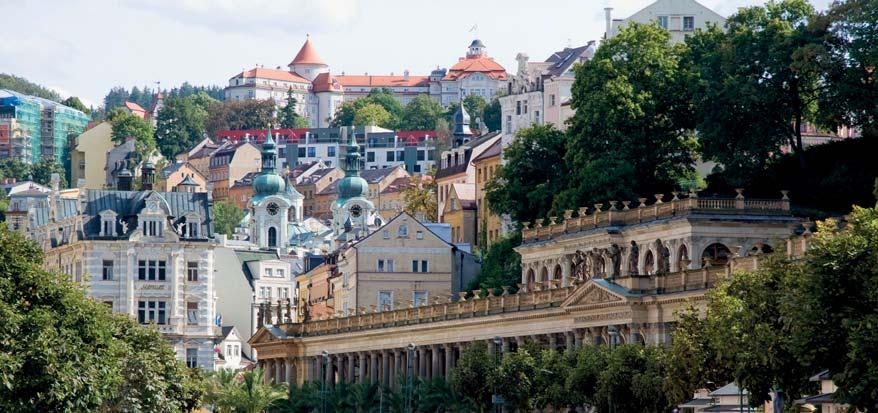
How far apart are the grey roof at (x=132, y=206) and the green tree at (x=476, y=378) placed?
57.9 m

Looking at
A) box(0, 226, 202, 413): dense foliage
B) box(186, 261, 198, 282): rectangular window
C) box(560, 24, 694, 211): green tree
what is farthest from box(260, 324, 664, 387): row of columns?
box(0, 226, 202, 413): dense foliage

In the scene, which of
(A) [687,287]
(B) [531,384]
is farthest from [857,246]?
(B) [531,384]

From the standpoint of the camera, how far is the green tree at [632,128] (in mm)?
142250

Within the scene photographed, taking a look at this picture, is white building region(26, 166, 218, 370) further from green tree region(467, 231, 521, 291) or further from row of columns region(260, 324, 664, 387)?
green tree region(467, 231, 521, 291)

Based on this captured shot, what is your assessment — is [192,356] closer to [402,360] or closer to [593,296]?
[402,360]

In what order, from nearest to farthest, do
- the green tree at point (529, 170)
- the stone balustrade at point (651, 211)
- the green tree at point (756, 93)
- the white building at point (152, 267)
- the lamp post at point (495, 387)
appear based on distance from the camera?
1. the lamp post at point (495, 387)
2. the stone balustrade at point (651, 211)
3. the green tree at point (756, 93)
4. the green tree at point (529, 170)
5. the white building at point (152, 267)

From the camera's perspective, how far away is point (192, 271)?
179m

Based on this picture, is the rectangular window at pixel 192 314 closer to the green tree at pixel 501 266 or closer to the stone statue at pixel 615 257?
the green tree at pixel 501 266

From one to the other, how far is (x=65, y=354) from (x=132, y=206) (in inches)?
3209

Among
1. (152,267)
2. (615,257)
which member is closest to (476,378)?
(615,257)

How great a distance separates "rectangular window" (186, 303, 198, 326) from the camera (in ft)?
584

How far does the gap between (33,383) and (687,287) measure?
28.1m

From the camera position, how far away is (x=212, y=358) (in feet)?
584

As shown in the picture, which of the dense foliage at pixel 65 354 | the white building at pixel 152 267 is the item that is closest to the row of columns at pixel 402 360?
the white building at pixel 152 267
